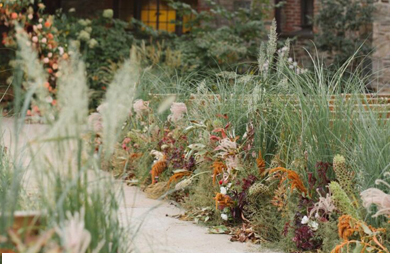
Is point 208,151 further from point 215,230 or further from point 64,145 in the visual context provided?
point 64,145

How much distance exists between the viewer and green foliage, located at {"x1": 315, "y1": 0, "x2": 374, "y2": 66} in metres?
9.80

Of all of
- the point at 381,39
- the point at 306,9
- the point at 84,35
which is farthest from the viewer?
the point at 306,9

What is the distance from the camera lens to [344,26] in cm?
998

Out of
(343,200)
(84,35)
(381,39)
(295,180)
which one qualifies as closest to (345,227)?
(343,200)

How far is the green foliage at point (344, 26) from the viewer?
980cm

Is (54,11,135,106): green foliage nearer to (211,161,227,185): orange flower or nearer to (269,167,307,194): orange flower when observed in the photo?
(211,161,227,185): orange flower

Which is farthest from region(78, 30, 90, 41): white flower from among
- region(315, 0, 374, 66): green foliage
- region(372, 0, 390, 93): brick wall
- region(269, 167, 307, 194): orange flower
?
region(269, 167, 307, 194): orange flower

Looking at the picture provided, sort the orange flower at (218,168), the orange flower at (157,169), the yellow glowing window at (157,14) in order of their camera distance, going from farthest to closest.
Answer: the yellow glowing window at (157,14) < the orange flower at (157,169) < the orange flower at (218,168)

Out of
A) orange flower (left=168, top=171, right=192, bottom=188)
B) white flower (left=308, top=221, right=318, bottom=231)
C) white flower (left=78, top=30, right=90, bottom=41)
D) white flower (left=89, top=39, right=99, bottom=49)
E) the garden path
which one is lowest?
the garden path

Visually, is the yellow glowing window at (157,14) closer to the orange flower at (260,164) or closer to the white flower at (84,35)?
the white flower at (84,35)

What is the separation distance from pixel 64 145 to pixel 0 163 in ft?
5.25

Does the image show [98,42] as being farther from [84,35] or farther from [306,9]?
[306,9]

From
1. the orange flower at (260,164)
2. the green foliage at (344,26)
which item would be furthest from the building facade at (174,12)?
the orange flower at (260,164)

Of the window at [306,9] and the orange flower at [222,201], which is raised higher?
the window at [306,9]
